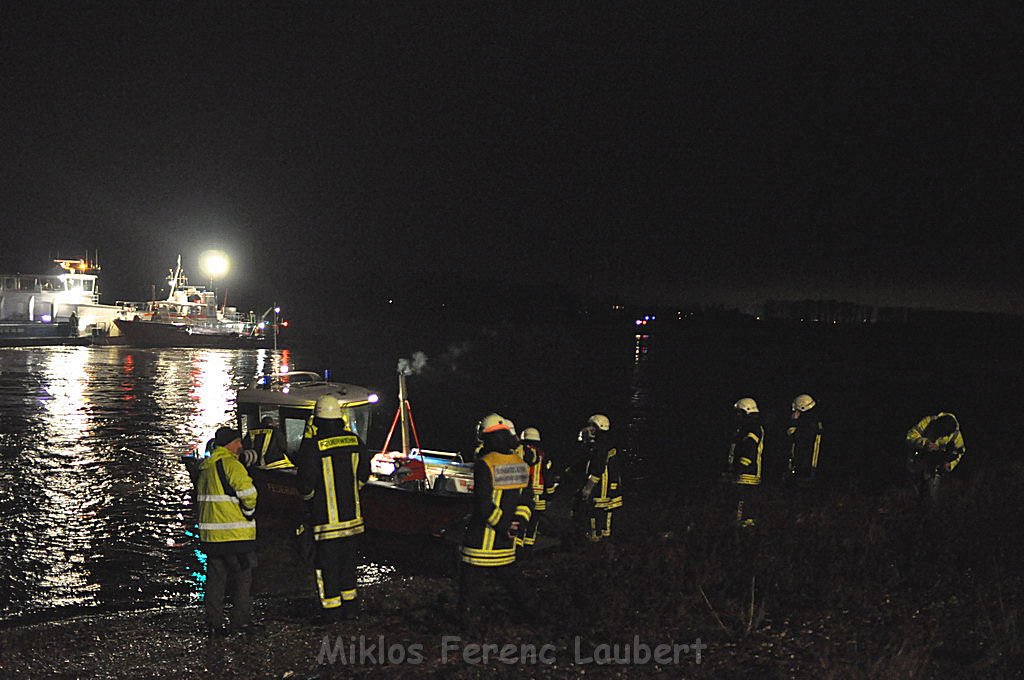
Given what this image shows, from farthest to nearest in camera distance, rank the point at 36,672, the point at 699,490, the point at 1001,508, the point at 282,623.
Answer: the point at 699,490, the point at 1001,508, the point at 282,623, the point at 36,672

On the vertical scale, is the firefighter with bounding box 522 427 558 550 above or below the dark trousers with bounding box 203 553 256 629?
above

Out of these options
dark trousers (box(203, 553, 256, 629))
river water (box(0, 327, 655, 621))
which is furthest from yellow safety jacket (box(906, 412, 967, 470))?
dark trousers (box(203, 553, 256, 629))

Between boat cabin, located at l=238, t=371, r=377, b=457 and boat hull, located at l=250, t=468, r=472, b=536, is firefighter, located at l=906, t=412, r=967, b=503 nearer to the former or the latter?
boat hull, located at l=250, t=468, r=472, b=536

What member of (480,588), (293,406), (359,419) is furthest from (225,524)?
(359,419)

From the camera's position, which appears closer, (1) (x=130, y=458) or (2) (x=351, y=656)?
(2) (x=351, y=656)

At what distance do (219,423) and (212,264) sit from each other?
176 feet

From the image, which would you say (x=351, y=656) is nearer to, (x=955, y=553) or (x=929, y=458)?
(x=955, y=553)

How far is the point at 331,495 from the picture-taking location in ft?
20.9

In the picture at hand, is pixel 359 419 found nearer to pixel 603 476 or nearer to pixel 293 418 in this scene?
pixel 293 418

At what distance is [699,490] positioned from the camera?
19.1 metres

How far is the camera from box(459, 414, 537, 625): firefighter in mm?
5977

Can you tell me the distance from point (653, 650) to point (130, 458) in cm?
1721

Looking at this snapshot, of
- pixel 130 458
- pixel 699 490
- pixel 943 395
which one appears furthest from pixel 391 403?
pixel 943 395

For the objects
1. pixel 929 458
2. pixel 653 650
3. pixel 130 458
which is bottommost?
pixel 130 458
